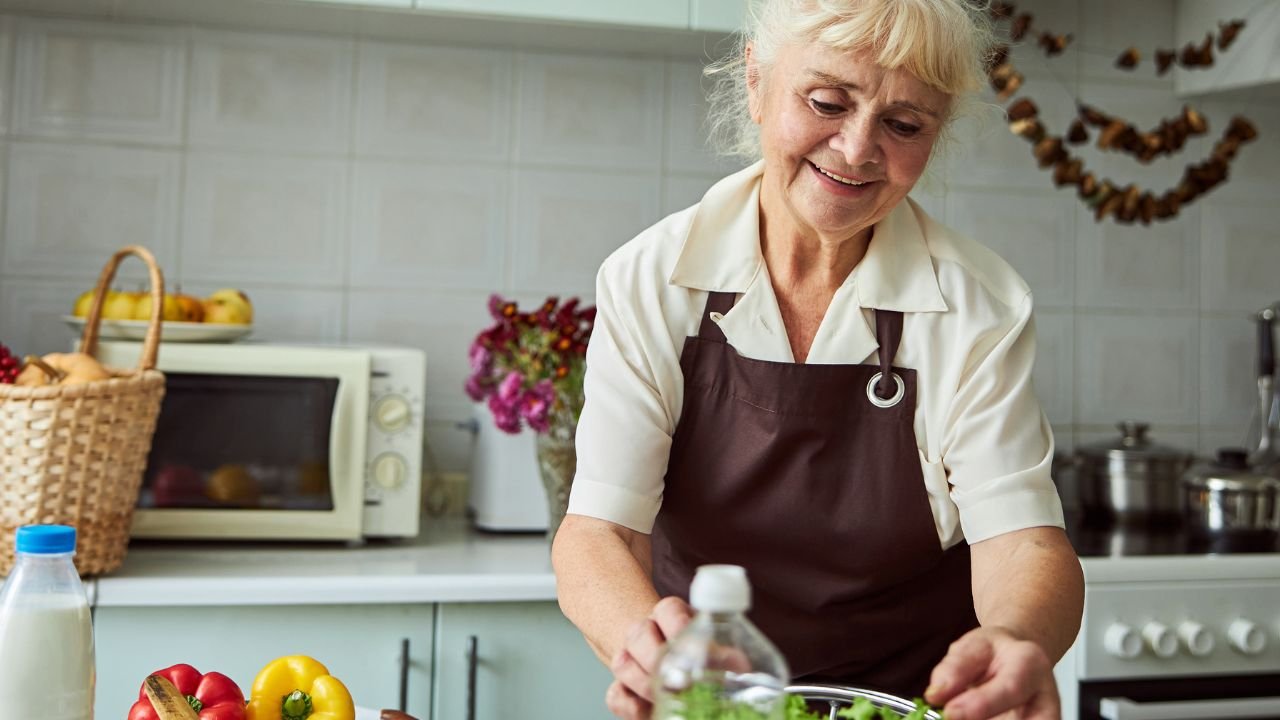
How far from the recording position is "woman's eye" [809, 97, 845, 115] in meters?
1.07

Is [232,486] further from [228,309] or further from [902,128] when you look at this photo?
[902,128]

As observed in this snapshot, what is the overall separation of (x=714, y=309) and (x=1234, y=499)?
1190 millimetres

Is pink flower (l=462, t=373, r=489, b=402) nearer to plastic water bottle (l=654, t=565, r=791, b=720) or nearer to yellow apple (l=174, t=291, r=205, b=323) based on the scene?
yellow apple (l=174, t=291, r=205, b=323)

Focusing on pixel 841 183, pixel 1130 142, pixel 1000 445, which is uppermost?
pixel 1130 142

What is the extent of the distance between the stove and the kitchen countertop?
2.58 ft

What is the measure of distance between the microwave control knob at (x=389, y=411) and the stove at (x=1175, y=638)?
41.0 inches

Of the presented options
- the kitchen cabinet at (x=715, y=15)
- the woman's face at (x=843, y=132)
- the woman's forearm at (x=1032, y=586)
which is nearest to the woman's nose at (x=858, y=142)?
the woman's face at (x=843, y=132)

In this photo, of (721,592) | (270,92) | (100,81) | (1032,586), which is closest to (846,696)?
(1032,586)

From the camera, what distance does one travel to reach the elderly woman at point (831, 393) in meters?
1.06

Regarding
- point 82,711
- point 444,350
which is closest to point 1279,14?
point 444,350

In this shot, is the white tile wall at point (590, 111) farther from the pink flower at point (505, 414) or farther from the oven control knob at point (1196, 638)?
the oven control knob at point (1196, 638)

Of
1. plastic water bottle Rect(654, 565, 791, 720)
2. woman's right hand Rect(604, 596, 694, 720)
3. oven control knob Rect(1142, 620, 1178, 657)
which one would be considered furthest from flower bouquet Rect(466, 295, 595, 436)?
plastic water bottle Rect(654, 565, 791, 720)

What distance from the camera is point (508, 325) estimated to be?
1839 millimetres

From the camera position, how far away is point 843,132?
107 centimetres
